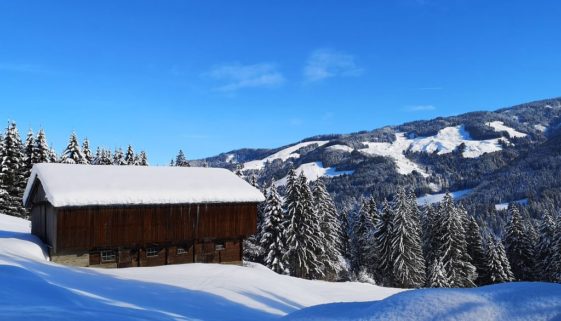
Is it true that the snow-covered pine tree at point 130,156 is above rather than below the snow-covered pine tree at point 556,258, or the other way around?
above

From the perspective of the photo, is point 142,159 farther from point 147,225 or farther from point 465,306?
point 465,306

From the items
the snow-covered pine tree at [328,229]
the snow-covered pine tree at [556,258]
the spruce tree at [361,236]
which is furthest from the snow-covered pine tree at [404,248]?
the snow-covered pine tree at [556,258]

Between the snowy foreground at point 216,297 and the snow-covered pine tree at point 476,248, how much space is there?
30.1m

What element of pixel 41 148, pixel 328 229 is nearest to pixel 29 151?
pixel 41 148

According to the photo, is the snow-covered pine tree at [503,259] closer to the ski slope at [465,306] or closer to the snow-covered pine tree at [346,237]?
the snow-covered pine tree at [346,237]

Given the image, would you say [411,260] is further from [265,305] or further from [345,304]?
[345,304]

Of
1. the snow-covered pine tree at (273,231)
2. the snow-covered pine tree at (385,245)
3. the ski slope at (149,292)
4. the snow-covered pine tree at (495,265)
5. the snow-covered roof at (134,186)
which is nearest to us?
the ski slope at (149,292)

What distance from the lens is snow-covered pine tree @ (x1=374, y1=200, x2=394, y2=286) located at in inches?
1886

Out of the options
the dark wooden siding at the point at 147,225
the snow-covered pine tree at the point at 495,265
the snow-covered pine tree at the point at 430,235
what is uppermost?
the dark wooden siding at the point at 147,225

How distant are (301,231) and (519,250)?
1144 inches

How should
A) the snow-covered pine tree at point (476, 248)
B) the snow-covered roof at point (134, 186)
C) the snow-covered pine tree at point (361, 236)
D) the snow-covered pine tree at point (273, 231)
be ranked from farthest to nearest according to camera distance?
the snow-covered pine tree at point (361, 236)
the snow-covered pine tree at point (476, 248)
the snow-covered pine tree at point (273, 231)
the snow-covered roof at point (134, 186)

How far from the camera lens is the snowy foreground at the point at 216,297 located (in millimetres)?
5676

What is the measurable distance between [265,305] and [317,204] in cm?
3255

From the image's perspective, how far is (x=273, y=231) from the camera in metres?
43.6
